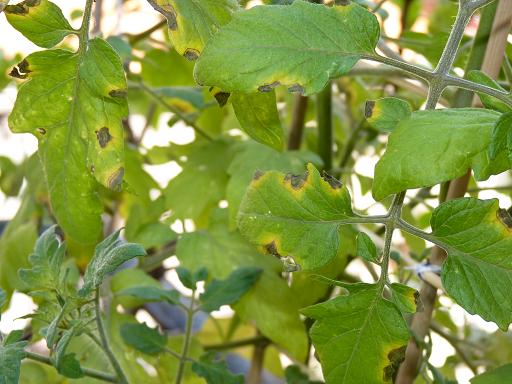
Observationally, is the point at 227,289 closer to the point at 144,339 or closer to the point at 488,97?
the point at 144,339

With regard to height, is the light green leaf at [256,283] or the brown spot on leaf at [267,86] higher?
the brown spot on leaf at [267,86]

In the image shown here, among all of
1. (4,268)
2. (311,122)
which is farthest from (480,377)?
(311,122)

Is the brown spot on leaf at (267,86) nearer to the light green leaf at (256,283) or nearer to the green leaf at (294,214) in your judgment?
the green leaf at (294,214)

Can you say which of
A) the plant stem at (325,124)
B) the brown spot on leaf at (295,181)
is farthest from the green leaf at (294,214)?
the plant stem at (325,124)

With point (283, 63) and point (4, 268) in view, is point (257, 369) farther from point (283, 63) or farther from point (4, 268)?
point (283, 63)

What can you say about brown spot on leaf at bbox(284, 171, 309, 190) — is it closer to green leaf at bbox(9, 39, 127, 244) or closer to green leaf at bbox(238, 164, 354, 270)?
green leaf at bbox(238, 164, 354, 270)

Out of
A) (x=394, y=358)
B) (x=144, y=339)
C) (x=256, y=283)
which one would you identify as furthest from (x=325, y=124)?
(x=394, y=358)

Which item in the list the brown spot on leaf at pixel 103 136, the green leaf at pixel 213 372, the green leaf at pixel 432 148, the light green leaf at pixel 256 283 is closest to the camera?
the green leaf at pixel 432 148
